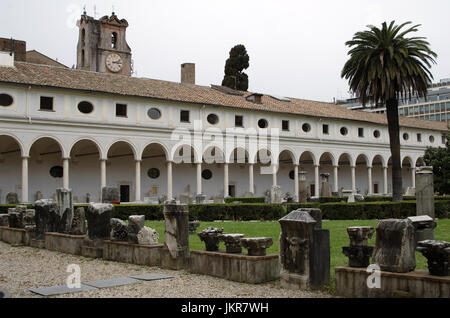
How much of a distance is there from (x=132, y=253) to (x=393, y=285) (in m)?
5.85

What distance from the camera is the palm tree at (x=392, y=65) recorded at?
2588cm

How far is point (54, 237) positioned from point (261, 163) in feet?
92.8

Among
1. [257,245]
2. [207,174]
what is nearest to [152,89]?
[207,174]

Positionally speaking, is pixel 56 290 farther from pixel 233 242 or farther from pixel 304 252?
pixel 304 252

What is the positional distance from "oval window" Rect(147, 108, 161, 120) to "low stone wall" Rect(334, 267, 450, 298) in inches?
1053

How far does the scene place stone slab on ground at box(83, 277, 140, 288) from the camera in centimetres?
792

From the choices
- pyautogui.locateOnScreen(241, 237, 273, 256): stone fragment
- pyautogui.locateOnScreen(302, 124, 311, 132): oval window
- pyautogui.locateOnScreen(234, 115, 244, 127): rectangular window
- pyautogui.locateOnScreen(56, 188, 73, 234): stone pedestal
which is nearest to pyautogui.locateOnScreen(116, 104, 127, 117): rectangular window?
pyautogui.locateOnScreen(234, 115, 244, 127): rectangular window

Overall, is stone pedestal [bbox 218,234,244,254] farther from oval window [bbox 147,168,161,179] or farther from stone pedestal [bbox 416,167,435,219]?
oval window [bbox 147,168,161,179]

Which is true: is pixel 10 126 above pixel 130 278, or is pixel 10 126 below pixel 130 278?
above

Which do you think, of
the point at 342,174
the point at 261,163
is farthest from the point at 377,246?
the point at 342,174

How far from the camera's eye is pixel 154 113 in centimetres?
3269
